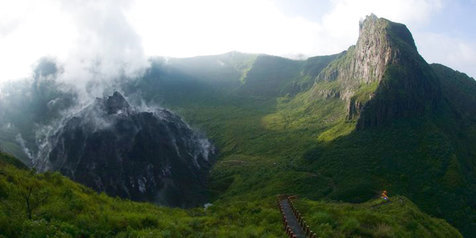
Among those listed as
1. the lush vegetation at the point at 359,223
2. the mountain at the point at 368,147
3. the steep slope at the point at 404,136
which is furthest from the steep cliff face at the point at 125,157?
the lush vegetation at the point at 359,223

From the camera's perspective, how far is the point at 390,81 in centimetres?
14575

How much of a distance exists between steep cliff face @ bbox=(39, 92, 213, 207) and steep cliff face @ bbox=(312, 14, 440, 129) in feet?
203

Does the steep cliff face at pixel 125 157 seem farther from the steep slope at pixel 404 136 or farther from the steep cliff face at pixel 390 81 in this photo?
the steep cliff face at pixel 390 81

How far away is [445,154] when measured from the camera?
112750 mm

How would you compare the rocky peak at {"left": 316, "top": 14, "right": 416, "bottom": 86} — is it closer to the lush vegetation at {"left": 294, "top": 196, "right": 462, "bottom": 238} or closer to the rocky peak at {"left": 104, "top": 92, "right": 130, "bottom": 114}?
the rocky peak at {"left": 104, "top": 92, "right": 130, "bottom": 114}

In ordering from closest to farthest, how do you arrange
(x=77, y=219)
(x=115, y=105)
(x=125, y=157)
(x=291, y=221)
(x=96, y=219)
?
(x=77, y=219)
(x=96, y=219)
(x=291, y=221)
(x=125, y=157)
(x=115, y=105)

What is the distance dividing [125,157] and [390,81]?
94932 mm

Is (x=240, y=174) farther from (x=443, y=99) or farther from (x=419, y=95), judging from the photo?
(x=443, y=99)

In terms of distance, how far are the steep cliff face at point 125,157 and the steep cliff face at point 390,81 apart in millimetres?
61864

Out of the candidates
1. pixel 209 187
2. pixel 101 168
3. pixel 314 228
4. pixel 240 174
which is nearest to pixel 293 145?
pixel 240 174

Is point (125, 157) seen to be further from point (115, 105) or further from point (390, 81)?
point (390, 81)

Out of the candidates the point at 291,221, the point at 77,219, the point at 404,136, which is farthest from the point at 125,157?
the point at 77,219

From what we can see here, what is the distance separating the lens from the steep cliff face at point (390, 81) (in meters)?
139

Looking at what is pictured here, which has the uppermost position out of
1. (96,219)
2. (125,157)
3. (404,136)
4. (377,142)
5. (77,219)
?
(77,219)
